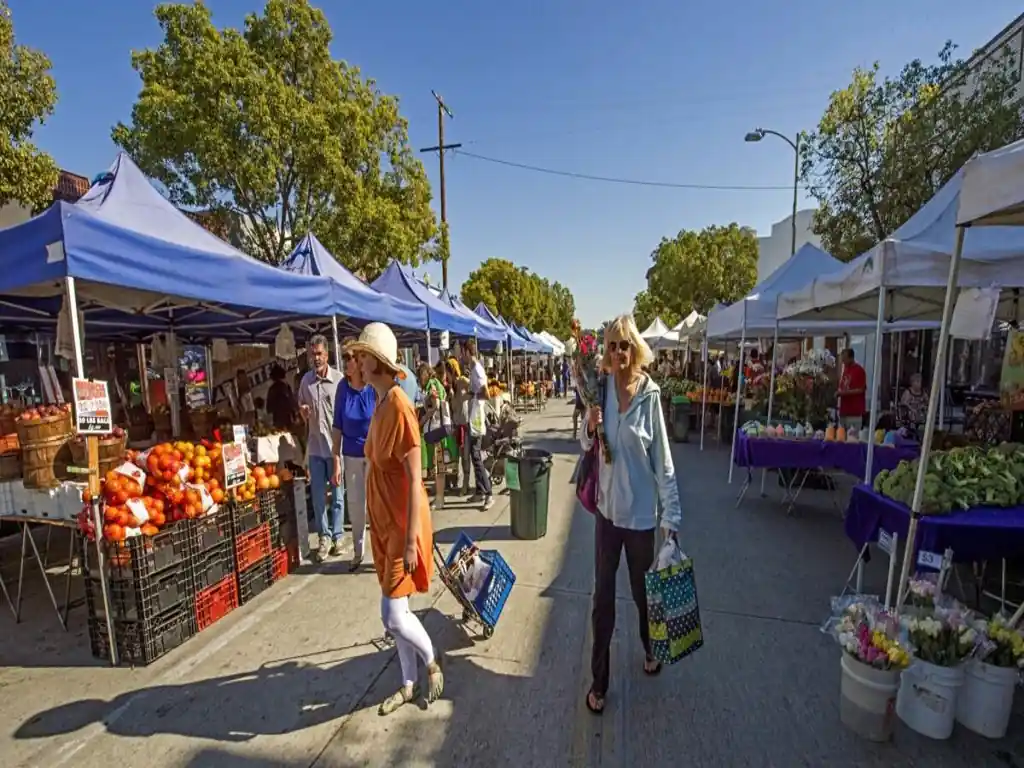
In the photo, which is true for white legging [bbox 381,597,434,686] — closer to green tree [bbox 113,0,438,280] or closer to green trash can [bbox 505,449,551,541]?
green trash can [bbox 505,449,551,541]

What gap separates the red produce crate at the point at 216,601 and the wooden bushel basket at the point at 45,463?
1.30m

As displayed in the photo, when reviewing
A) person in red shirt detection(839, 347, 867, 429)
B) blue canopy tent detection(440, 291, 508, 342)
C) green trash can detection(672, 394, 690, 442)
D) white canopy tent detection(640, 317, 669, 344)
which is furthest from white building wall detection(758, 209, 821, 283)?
person in red shirt detection(839, 347, 867, 429)

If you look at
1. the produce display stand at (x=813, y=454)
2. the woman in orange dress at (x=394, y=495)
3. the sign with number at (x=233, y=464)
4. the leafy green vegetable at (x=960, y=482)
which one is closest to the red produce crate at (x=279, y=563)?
the sign with number at (x=233, y=464)

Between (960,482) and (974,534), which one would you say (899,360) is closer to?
(960,482)

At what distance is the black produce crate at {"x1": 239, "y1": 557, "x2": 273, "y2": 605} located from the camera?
417cm

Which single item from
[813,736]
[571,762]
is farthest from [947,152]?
[571,762]

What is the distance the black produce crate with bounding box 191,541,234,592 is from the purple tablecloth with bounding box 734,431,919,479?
210 inches

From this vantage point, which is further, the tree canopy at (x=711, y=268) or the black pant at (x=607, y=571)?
the tree canopy at (x=711, y=268)

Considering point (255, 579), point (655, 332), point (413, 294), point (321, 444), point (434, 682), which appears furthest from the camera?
point (655, 332)

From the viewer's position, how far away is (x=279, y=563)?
464cm

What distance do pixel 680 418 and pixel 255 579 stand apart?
33.4ft

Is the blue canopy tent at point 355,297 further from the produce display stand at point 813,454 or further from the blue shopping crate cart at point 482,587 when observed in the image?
the produce display stand at point 813,454

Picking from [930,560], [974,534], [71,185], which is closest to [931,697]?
[930,560]

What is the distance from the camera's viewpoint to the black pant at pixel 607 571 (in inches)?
108
